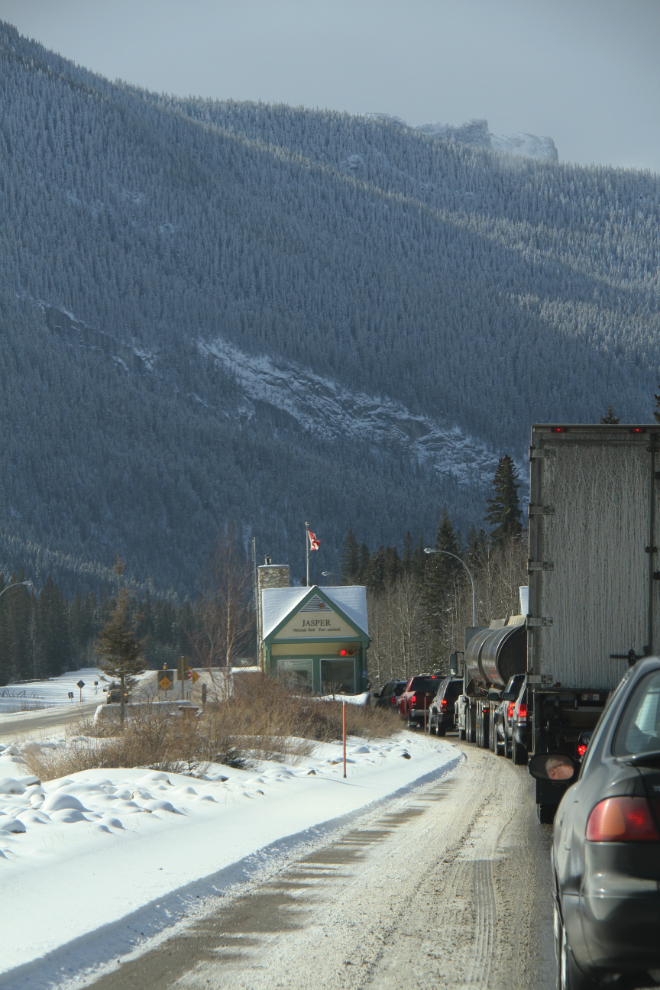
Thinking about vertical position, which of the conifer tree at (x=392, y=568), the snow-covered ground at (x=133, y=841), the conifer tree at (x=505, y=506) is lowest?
the snow-covered ground at (x=133, y=841)

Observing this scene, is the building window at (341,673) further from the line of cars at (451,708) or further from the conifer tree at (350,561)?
the conifer tree at (350,561)

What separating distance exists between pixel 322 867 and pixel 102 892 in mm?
2300

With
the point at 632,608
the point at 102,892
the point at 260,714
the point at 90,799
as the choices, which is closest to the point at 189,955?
the point at 102,892

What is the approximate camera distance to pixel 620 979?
4613 mm

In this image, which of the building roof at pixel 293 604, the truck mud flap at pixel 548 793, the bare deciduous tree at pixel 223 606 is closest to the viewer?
the truck mud flap at pixel 548 793

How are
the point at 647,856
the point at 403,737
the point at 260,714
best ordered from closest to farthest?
1. the point at 647,856
2. the point at 260,714
3. the point at 403,737

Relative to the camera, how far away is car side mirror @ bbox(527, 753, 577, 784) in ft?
19.0

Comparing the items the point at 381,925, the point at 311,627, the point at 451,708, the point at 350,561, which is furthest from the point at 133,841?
the point at 350,561

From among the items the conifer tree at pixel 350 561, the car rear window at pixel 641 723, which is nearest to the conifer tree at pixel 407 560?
the conifer tree at pixel 350 561

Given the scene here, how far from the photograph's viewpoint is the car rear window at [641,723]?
481 centimetres

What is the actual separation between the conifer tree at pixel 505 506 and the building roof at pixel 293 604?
3392 centimetres

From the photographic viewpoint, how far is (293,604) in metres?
57.4

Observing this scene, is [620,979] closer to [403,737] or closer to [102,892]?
[102,892]

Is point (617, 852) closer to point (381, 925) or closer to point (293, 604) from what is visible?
point (381, 925)
